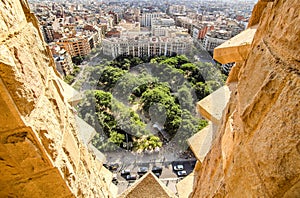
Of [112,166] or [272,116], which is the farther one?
[112,166]

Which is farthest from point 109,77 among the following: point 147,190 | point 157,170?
point 147,190

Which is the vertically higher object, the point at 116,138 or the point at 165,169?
the point at 116,138

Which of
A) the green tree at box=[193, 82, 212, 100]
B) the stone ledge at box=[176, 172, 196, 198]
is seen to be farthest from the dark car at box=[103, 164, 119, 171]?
the stone ledge at box=[176, 172, 196, 198]

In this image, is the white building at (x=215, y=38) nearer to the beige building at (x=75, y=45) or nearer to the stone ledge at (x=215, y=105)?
the beige building at (x=75, y=45)

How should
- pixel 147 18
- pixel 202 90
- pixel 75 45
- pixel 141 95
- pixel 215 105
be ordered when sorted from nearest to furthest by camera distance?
pixel 215 105, pixel 202 90, pixel 141 95, pixel 75 45, pixel 147 18

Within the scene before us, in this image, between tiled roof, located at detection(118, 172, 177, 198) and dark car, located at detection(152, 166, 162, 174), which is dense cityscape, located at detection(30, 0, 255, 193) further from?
tiled roof, located at detection(118, 172, 177, 198)

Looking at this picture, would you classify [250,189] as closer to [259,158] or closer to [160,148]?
[259,158]

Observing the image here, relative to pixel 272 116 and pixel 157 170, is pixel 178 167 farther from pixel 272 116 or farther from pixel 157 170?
pixel 272 116

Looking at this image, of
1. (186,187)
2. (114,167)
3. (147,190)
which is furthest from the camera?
(114,167)
